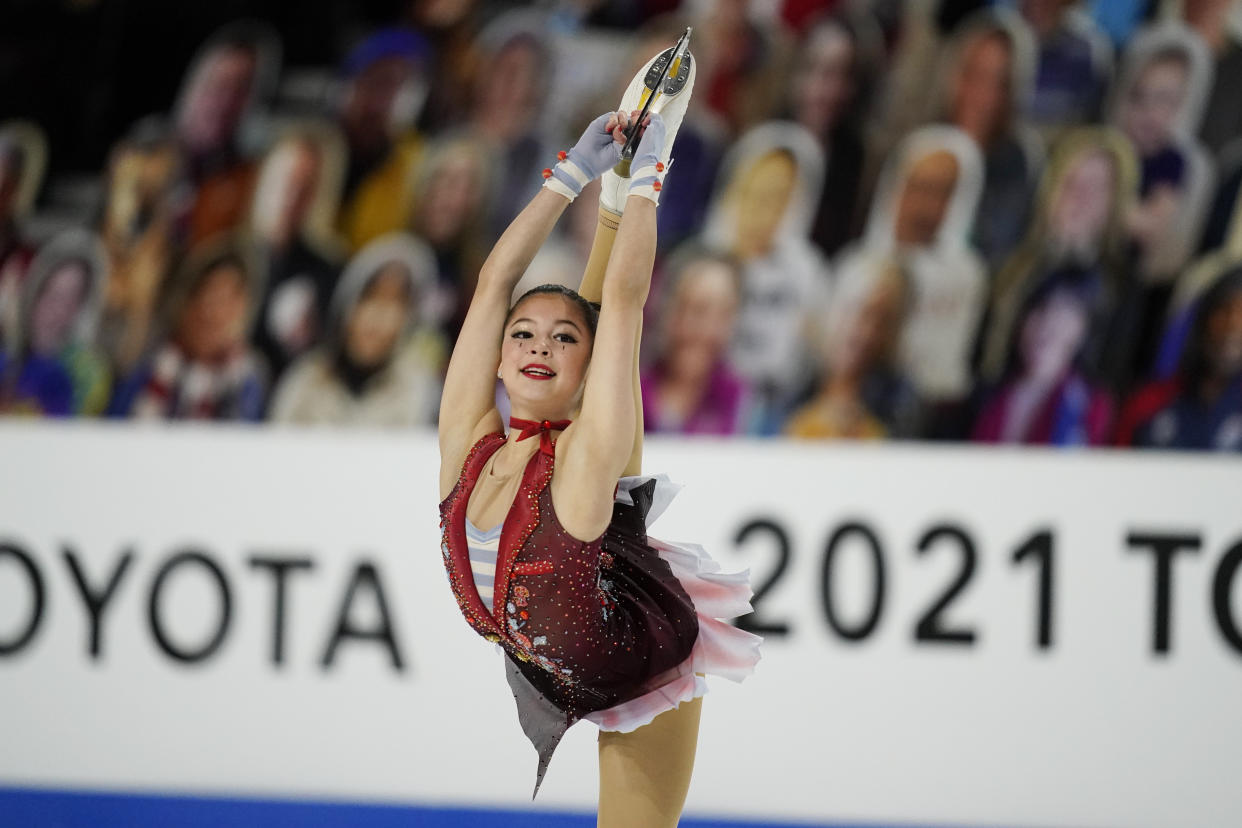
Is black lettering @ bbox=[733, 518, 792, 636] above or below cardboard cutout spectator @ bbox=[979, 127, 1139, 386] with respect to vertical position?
below

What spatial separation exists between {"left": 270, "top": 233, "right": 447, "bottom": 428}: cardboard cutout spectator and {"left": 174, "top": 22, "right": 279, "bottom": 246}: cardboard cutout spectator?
1.77ft

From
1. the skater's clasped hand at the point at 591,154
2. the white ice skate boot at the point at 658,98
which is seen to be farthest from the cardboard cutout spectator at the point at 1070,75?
the skater's clasped hand at the point at 591,154

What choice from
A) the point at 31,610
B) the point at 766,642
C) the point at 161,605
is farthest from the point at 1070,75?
the point at 31,610

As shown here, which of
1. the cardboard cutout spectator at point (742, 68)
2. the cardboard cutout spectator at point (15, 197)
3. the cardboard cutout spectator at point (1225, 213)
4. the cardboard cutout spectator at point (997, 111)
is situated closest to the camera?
the cardboard cutout spectator at point (1225, 213)

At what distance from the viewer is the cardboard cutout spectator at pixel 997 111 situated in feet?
13.0

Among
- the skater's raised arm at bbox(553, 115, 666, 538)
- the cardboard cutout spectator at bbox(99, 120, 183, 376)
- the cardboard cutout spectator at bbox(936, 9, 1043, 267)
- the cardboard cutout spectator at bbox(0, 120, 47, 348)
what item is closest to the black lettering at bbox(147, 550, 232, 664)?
the cardboard cutout spectator at bbox(99, 120, 183, 376)

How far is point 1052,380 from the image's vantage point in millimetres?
3832

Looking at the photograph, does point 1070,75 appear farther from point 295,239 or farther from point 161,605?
point 161,605

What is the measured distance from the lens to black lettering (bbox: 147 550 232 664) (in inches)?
155

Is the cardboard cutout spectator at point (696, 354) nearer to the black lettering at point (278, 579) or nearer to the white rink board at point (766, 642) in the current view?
the white rink board at point (766, 642)

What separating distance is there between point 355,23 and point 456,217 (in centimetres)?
80

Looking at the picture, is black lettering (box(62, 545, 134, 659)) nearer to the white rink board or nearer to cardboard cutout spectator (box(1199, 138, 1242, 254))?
the white rink board

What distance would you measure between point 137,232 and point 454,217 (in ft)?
3.51

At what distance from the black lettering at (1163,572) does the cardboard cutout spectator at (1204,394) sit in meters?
0.26
